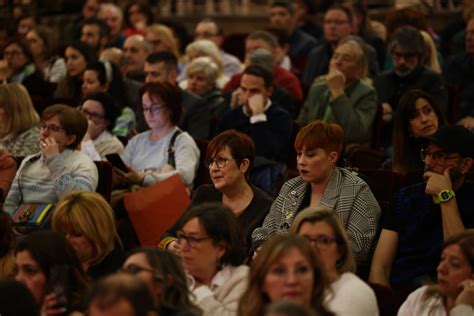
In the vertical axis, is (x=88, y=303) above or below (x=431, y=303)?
above

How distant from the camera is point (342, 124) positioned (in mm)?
8703

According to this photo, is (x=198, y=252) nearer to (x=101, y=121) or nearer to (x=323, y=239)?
(x=323, y=239)

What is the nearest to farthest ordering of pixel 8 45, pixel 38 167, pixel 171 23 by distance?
pixel 38 167
pixel 8 45
pixel 171 23

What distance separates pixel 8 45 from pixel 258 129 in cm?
320

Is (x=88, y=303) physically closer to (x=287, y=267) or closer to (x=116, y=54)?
(x=287, y=267)

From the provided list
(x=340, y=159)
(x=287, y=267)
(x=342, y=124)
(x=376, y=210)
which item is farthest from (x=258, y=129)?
(x=287, y=267)

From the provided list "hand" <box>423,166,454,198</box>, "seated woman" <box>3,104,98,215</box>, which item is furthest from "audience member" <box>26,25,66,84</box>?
"hand" <box>423,166,454,198</box>

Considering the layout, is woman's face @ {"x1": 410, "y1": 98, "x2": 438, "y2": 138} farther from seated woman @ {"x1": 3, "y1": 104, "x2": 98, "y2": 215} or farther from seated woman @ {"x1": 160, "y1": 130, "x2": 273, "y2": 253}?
seated woman @ {"x1": 3, "y1": 104, "x2": 98, "y2": 215}

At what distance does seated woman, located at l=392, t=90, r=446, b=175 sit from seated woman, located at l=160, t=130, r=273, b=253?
0.89m

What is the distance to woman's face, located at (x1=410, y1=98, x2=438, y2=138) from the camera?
24.0ft

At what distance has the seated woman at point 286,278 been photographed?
185 inches

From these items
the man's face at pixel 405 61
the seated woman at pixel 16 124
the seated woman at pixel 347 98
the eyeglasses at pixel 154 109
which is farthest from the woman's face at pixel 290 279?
the man's face at pixel 405 61

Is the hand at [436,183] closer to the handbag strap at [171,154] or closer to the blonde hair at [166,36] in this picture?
the handbag strap at [171,154]

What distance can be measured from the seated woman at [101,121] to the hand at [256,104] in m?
0.86
